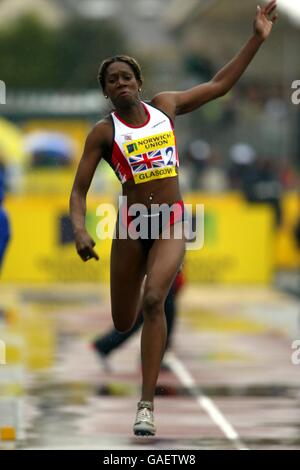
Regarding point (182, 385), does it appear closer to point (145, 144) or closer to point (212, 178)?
point (145, 144)

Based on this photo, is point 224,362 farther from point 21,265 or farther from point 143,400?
point 21,265

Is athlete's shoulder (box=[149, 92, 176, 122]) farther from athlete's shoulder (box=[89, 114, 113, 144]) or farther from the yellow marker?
the yellow marker

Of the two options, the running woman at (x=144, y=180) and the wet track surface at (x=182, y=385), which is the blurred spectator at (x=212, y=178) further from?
the running woman at (x=144, y=180)

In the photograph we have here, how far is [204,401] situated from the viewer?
14547 mm

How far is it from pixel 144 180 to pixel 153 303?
0.79 m

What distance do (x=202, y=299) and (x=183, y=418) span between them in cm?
1411

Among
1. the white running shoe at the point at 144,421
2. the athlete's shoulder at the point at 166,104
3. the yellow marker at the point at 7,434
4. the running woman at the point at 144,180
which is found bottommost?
the white running shoe at the point at 144,421

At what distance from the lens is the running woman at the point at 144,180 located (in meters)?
9.87

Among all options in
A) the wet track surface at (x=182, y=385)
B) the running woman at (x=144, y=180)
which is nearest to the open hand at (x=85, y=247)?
the running woman at (x=144, y=180)

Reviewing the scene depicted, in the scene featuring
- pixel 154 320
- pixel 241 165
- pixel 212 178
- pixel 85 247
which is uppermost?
pixel 212 178

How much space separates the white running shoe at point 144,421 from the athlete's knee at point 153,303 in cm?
54

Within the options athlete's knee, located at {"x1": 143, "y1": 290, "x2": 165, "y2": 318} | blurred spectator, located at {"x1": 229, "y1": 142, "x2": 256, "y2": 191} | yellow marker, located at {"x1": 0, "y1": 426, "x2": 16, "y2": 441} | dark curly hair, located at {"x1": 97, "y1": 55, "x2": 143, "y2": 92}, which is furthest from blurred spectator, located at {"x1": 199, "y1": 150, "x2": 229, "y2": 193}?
athlete's knee, located at {"x1": 143, "y1": 290, "x2": 165, "y2": 318}

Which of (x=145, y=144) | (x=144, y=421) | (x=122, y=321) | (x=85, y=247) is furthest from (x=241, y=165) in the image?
(x=144, y=421)

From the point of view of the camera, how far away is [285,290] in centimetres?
2861
